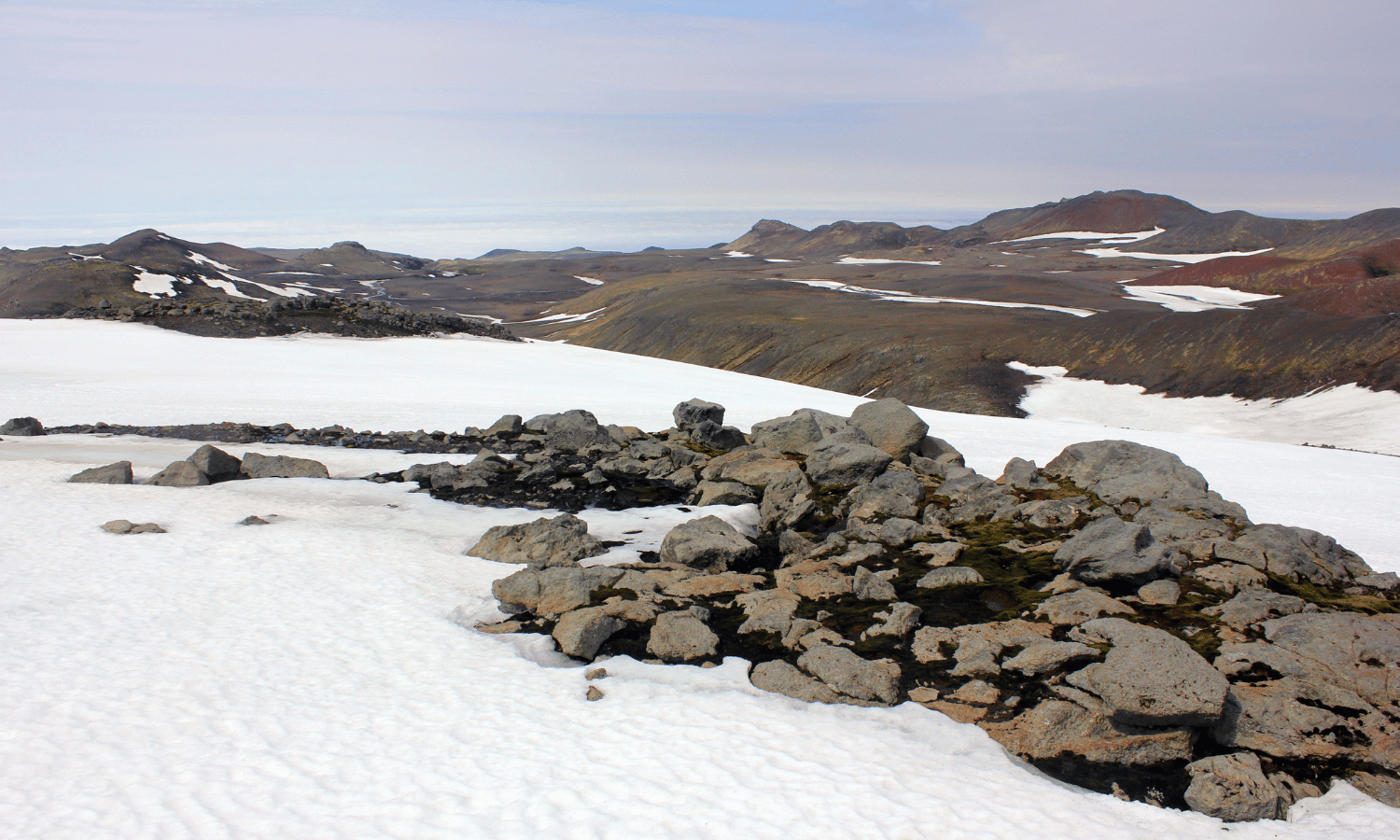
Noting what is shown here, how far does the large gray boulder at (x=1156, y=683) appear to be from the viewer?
781cm

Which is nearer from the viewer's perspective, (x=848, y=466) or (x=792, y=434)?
(x=848, y=466)

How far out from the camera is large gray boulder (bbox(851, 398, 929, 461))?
66.4 ft

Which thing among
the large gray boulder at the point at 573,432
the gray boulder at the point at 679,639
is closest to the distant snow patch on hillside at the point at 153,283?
the large gray boulder at the point at 573,432

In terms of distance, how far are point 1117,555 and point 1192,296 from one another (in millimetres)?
108950

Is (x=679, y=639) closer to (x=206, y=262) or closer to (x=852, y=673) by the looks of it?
(x=852, y=673)

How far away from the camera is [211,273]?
114438mm

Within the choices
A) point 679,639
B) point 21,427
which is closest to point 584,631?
point 679,639

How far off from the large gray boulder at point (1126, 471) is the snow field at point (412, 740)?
8850 millimetres

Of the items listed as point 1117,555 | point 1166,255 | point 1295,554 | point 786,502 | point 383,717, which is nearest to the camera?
point 383,717

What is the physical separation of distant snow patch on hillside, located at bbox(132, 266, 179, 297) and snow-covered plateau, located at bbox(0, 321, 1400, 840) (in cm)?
6753

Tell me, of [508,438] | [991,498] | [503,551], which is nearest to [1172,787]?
[991,498]

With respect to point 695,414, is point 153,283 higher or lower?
higher

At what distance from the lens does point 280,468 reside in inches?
725

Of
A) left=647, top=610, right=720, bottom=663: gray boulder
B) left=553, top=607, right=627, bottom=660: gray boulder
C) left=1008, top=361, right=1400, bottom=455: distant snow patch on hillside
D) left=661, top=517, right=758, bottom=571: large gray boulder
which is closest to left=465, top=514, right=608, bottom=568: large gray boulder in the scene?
left=661, top=517, right=758, bottom=571: large gray boulder
